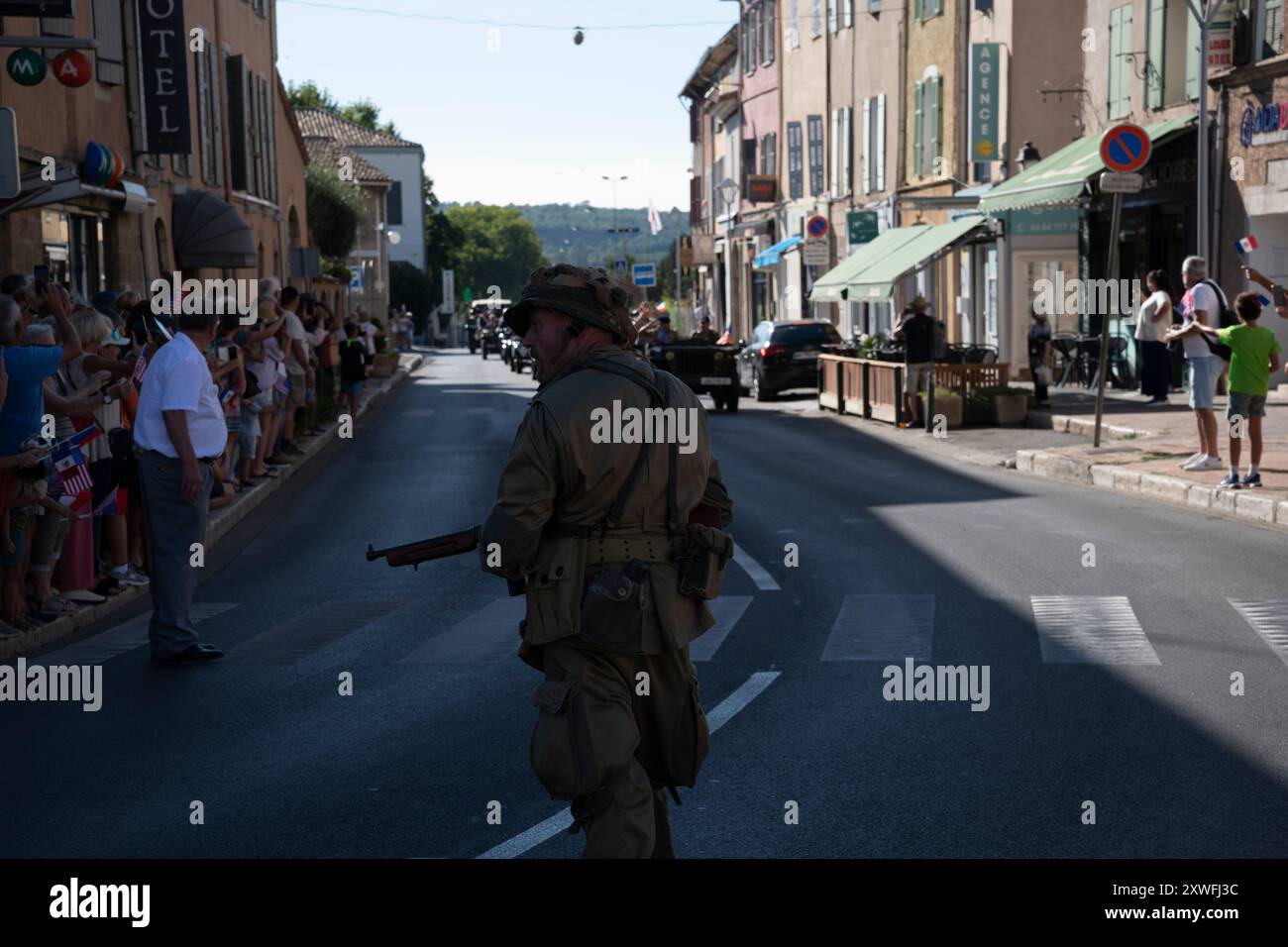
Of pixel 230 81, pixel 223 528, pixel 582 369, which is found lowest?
pixel 223 528

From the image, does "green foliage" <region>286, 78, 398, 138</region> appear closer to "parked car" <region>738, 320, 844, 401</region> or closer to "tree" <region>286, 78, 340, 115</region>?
"tree" <region>286, 78, 340, 115</region>

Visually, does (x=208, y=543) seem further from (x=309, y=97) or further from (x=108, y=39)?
(x=309, y=97)

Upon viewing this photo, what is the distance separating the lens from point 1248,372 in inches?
557

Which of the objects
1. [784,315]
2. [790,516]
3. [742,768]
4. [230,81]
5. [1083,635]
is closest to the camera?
[742,768]

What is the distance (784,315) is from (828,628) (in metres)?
43.1

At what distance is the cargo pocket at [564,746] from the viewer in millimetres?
4570

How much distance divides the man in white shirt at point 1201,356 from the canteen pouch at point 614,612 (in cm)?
1140

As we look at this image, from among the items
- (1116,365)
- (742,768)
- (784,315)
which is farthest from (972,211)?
(742,768)

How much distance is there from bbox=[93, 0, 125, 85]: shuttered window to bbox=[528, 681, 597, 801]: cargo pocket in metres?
18.6

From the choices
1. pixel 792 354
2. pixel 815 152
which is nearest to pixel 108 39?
pixel 792 354

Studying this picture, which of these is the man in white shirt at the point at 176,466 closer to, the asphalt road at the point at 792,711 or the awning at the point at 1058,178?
the asphalt road at the point at 792,711

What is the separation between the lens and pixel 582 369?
4.83m

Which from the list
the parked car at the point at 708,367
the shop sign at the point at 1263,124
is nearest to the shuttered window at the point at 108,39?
the parked car at the point at 708,367
